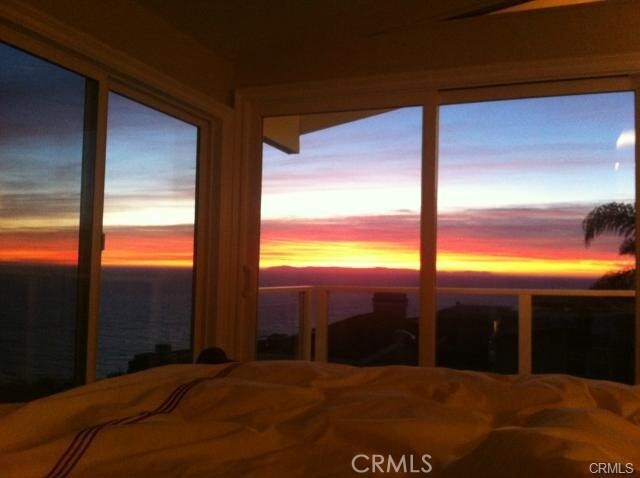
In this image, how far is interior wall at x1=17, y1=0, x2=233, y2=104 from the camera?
2.70 meters

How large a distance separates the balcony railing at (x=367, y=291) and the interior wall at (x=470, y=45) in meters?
1.35

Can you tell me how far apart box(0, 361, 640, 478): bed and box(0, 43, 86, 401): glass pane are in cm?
107

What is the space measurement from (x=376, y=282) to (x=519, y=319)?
114cm

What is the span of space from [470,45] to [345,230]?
6.00 ft

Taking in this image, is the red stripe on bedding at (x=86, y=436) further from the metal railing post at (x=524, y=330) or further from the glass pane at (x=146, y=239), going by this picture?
the metal railing post at (x=524, y=330)

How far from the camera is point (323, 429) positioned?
1.29 metres

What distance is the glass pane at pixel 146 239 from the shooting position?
303cm

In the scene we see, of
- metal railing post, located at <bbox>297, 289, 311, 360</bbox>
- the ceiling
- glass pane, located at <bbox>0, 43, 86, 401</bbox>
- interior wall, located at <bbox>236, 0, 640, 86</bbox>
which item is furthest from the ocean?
the ceiling

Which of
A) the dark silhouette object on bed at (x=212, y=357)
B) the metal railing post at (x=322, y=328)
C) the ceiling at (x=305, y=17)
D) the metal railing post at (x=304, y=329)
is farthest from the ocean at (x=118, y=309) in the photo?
the ceiling at (x=305, y=17)

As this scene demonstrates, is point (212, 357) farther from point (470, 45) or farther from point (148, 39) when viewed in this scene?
point (470, 45)

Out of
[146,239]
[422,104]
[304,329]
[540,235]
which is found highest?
[422,104]

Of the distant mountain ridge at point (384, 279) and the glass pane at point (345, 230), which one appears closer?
the glass pane at point (345, 230)

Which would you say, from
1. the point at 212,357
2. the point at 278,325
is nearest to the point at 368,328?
the point at 278,325

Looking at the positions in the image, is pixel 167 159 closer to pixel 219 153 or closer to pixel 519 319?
pixel 219 153
